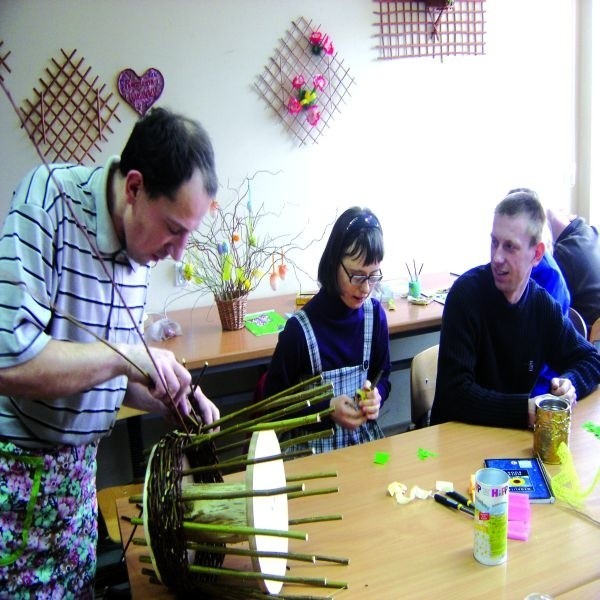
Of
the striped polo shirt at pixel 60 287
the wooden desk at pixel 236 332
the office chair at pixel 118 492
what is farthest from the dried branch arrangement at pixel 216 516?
the wooden desk at pixel 236 332

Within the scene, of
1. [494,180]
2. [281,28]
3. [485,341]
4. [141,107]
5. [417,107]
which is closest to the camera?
[485,341]

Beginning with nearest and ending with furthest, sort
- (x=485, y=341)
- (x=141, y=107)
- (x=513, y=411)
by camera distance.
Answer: (x=513, y=411) < (x=485, y=341) < (x=141, y=107)

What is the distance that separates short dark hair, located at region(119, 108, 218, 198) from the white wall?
200 cm

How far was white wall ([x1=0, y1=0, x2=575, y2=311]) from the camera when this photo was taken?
9.52 feet

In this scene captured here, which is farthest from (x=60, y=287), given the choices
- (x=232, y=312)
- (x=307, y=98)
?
(x=307, y=98)

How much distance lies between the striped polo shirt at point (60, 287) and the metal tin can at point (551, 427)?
1.01 m

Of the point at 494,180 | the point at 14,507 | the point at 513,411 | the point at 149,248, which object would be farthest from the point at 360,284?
the point at 494,180

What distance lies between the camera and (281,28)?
10.5 feet

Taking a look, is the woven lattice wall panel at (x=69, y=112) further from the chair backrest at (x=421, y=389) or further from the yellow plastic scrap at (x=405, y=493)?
the yellow plastic scrap at (x=405, y=493)

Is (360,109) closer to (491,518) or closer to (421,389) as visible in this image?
(421,389)

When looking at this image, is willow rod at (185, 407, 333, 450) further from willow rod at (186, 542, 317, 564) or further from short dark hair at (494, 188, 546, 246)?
short dark hair at (494, 188, 546, 246)

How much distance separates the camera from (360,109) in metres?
3.46

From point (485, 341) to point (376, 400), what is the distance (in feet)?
1.38

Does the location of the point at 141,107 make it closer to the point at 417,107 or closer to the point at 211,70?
the point at 211,70
